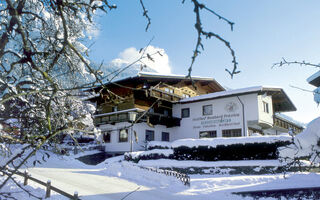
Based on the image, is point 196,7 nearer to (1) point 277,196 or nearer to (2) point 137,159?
(1) point 277,196

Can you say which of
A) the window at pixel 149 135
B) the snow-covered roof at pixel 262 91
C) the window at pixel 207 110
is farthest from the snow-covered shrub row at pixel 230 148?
the window at pixel 207 110

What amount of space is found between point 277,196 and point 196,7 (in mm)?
11135

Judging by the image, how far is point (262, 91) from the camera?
2470 cm

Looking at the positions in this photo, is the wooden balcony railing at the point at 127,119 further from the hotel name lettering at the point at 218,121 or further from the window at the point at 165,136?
the hotel name lettering at the point at 218,121

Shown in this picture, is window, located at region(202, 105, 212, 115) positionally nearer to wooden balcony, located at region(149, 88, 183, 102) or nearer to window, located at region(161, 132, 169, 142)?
wooden balcony, located at region(149, 88, 183, 102)

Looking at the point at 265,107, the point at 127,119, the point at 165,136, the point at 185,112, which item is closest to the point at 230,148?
the point at 265,107

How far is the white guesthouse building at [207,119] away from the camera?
81.3 feet

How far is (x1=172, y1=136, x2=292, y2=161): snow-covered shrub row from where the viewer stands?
17703 millimetres

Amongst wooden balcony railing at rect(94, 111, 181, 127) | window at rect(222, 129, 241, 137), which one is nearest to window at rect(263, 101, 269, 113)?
window at rect(222, 129, 241, 137)

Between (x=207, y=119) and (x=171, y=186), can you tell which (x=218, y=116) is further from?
(x=171, y=186)

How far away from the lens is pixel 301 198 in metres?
10.6

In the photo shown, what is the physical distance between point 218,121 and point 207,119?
1.28 m

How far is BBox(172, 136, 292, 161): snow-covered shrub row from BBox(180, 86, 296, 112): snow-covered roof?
23.3 feet

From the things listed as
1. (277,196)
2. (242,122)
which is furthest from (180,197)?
(242,122)
